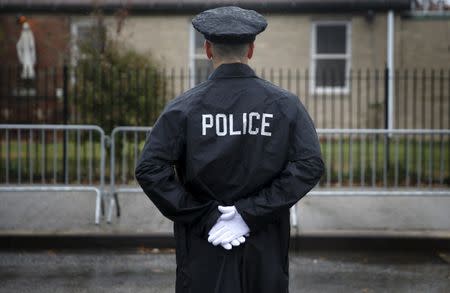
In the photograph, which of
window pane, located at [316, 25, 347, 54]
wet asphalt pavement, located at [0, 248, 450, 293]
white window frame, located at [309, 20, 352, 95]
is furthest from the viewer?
window pane, located at [316, 25, 347, 54]

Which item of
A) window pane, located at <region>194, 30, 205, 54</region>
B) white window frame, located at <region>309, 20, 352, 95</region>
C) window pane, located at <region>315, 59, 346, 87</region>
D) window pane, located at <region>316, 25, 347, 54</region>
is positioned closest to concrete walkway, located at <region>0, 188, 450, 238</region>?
white window frame, located at <region>309, 20, 352, 95</region>

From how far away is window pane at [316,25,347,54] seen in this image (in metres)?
19.9

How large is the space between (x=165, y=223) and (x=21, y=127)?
2016 mm

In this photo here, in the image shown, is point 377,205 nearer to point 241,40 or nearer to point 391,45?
point 241,40

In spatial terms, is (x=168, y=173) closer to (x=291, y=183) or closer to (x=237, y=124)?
(x=237, y=124)

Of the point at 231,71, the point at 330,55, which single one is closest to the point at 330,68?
the point at 330,55

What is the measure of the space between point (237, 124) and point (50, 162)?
791 centimetres

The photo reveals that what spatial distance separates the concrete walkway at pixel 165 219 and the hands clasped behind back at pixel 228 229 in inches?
203

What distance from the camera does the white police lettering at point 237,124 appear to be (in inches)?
141

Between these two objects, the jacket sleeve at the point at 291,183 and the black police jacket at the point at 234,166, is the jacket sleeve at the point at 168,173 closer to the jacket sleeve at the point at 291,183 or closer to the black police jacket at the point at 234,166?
the black police jacket at the point at 234,166

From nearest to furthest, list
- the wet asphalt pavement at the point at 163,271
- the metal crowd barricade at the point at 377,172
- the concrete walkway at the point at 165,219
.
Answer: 1. the wet asphalt pavement at the point at 163,271
2. the concrete walkway at the point at 165,219
3. the metal crowd barricade at the point at 377,172

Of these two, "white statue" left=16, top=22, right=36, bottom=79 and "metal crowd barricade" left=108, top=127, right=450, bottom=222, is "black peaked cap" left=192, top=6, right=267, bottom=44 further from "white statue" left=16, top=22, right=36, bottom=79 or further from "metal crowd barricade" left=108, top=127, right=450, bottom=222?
"white statue" left=16, top=22, right=36, bottom=79

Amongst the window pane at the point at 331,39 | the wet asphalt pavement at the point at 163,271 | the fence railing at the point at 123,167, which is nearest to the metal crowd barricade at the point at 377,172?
the fence railing at the point at 123,167

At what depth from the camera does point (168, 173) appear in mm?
3623
